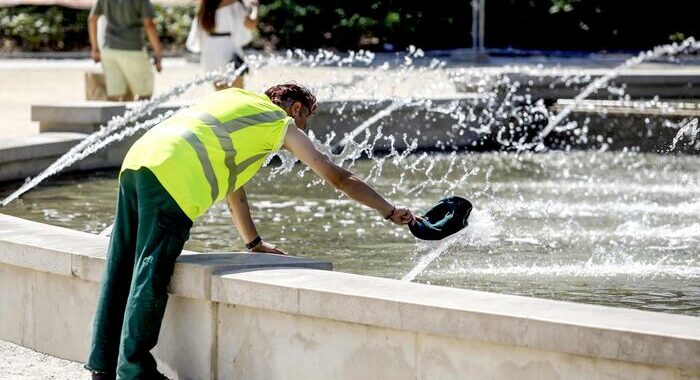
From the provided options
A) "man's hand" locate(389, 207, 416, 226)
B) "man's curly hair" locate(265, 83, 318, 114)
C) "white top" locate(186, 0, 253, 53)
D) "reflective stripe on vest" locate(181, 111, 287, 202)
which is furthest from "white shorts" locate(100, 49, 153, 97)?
"man's hand" locate(389, 207, 416, 226)

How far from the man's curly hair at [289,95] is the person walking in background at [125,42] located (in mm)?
7995

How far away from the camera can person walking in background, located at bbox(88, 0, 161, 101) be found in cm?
1343

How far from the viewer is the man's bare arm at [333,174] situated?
210 inches

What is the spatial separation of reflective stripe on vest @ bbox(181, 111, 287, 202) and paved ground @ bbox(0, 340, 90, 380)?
1.00m

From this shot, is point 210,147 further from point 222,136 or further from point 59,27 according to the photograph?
point 59,27

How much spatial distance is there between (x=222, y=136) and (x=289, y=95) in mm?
371

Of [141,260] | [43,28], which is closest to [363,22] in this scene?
[43,28]

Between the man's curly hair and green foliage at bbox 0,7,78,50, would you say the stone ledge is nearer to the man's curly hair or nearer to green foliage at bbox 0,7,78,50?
the man's curly hair

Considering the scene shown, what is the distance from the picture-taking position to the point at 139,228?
517 cm

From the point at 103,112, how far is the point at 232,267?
6.53 metres

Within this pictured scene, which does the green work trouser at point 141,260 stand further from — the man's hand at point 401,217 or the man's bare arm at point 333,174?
the man's hand at point 401,217

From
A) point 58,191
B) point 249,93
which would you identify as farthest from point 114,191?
point 249,93

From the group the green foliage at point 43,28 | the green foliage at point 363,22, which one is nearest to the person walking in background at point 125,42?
the green foliage at point 363,22

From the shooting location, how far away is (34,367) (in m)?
5.89
